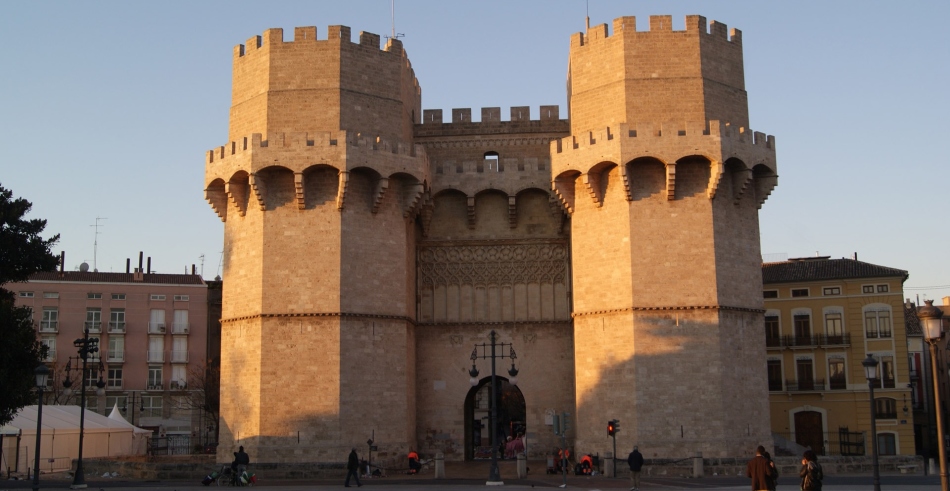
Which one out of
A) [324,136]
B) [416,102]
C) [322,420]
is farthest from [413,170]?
[322,420]

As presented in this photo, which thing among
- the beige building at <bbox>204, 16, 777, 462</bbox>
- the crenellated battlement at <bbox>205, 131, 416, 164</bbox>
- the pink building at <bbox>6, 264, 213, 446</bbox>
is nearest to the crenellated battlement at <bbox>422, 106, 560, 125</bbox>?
the beige building at <bbox>204, 16, 777, 462</bbox>

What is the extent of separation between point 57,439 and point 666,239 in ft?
67.6

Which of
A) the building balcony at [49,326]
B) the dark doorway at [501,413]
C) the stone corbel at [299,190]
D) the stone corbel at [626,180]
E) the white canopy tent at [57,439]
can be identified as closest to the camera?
the stone corbel at [626,180]

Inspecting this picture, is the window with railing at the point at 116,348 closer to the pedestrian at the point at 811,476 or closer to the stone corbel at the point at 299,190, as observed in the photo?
the stone corbel at the point at 299,190

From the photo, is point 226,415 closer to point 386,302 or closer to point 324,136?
point 386,302

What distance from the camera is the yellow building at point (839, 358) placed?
38031mm

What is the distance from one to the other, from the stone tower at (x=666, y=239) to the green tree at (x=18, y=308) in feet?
45.7

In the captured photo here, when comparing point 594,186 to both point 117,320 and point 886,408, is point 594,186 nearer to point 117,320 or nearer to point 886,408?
point 886,408

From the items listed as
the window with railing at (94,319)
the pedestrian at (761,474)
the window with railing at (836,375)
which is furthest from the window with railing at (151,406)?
the pedestrian at (761,474)

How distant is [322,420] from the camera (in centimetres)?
2675

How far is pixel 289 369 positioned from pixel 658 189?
11.3 meters

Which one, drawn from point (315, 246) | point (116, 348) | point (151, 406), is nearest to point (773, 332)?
point (315, 246)

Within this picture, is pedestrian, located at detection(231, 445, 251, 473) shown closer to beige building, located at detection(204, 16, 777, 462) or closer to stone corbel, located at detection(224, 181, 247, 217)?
beige building, located at detection(204, 16, 777, 462)

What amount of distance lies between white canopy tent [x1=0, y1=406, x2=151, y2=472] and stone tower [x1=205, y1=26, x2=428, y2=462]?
26.2 ft
